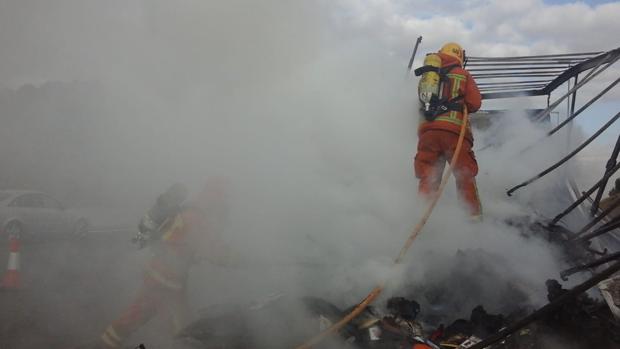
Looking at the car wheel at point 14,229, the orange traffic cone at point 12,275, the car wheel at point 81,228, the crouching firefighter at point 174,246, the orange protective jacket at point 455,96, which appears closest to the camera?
the crouching firefighter at point 174,246

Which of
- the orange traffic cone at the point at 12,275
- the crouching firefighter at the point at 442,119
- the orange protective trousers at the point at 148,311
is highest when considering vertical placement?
the crouching firefighter at the point at 442,119

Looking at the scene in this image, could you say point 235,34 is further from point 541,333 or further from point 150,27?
point 541,333

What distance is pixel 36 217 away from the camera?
25.6 ft

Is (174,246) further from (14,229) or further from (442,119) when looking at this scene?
(14,229)

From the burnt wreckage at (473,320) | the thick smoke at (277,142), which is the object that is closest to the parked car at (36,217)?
the thick smoke at (277,142)

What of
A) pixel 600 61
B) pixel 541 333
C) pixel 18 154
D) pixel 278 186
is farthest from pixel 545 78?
pixel 18 154

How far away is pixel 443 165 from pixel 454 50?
106cm

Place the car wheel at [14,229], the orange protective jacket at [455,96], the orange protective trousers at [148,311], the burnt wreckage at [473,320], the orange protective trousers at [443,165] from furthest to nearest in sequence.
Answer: the car wheel at [14,229] < the orange protective jacket at [455,96] < the orange protective trousers at [443,165] < the orange protective trousers at [148,311] < the burnt wreckage at [473,320]

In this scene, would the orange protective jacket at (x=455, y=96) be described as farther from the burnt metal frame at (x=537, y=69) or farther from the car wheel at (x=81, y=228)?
the car wheel at (x=81, y=228)

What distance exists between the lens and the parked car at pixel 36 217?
7414 mm

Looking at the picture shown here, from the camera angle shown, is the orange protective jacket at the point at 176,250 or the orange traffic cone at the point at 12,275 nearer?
the orange protective jacket at the point at 176,250

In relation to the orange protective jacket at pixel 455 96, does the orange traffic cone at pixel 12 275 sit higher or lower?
lower

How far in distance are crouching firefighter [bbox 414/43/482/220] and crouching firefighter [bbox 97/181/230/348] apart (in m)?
1.83

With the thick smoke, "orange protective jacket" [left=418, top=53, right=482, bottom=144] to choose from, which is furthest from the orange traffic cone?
"orange protective jacket" [left=418, top=53, right=482, bottom=144]
